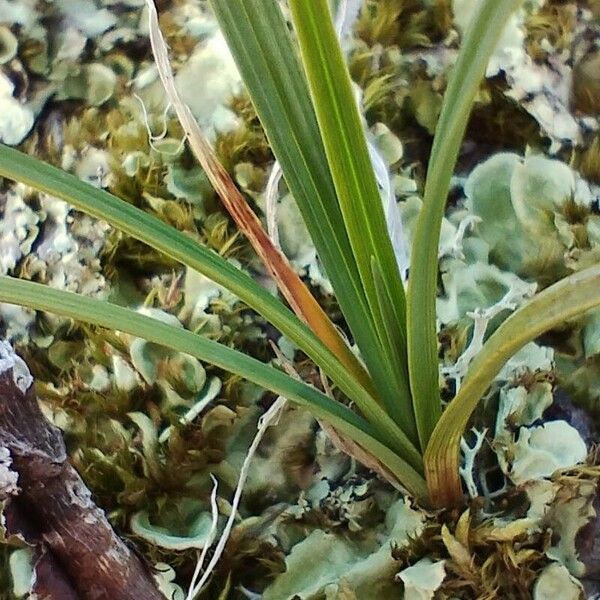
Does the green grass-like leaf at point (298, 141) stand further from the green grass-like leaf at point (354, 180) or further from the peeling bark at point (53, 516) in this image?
the peeling bark at point (53, 516)

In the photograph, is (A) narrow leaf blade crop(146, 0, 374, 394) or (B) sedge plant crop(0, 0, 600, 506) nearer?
(B) sedge plant crop(0, 0, 600, 506)

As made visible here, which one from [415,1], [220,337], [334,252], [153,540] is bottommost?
[153,540]

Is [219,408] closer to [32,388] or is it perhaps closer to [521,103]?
[32,388]

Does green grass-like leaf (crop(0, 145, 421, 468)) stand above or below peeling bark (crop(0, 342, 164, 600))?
above

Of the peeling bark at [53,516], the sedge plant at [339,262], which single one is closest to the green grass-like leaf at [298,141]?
the sedge plant at [339,262]

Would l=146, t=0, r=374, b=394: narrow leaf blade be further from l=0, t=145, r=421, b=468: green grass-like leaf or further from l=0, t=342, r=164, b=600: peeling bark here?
l=0, t=342, r=164, b=600: peeling bark

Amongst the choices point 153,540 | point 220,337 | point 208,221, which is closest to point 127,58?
point 208,221

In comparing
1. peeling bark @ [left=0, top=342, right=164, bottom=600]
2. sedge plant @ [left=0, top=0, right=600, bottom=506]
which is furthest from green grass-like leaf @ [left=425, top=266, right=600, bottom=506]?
peeling bark @ [left=0, top=342, right=164, bottom=600]

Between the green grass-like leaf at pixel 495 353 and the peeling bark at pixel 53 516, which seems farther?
the peeling bark at pixel 53 516
